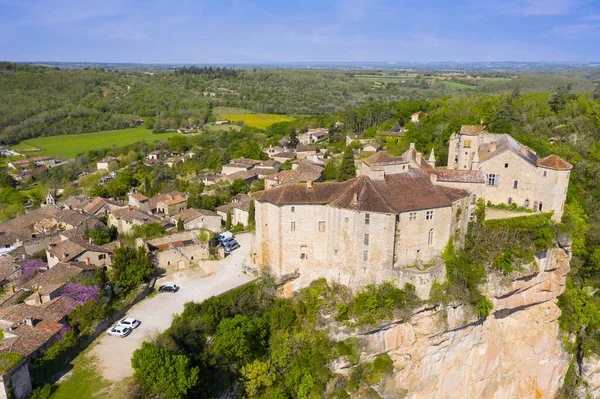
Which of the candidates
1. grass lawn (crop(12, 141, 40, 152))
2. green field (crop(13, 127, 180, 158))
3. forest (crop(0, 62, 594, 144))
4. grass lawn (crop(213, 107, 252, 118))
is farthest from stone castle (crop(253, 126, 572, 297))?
grass lawn (crop(213, 107, 252, 118))

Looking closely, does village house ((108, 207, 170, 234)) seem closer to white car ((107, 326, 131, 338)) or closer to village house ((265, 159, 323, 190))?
village house ((265, 159, 323, 190))

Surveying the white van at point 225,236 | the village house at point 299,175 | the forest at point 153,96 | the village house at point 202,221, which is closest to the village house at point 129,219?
the village house at point 202,221

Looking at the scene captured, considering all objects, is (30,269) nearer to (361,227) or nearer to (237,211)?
(237,211)

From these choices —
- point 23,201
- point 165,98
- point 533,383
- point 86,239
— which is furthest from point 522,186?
point 165,98

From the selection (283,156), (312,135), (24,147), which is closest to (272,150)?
(283,156)

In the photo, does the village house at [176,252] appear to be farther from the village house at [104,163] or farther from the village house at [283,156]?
the village house at [104,163]

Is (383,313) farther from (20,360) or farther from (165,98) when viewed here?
(165,98)
